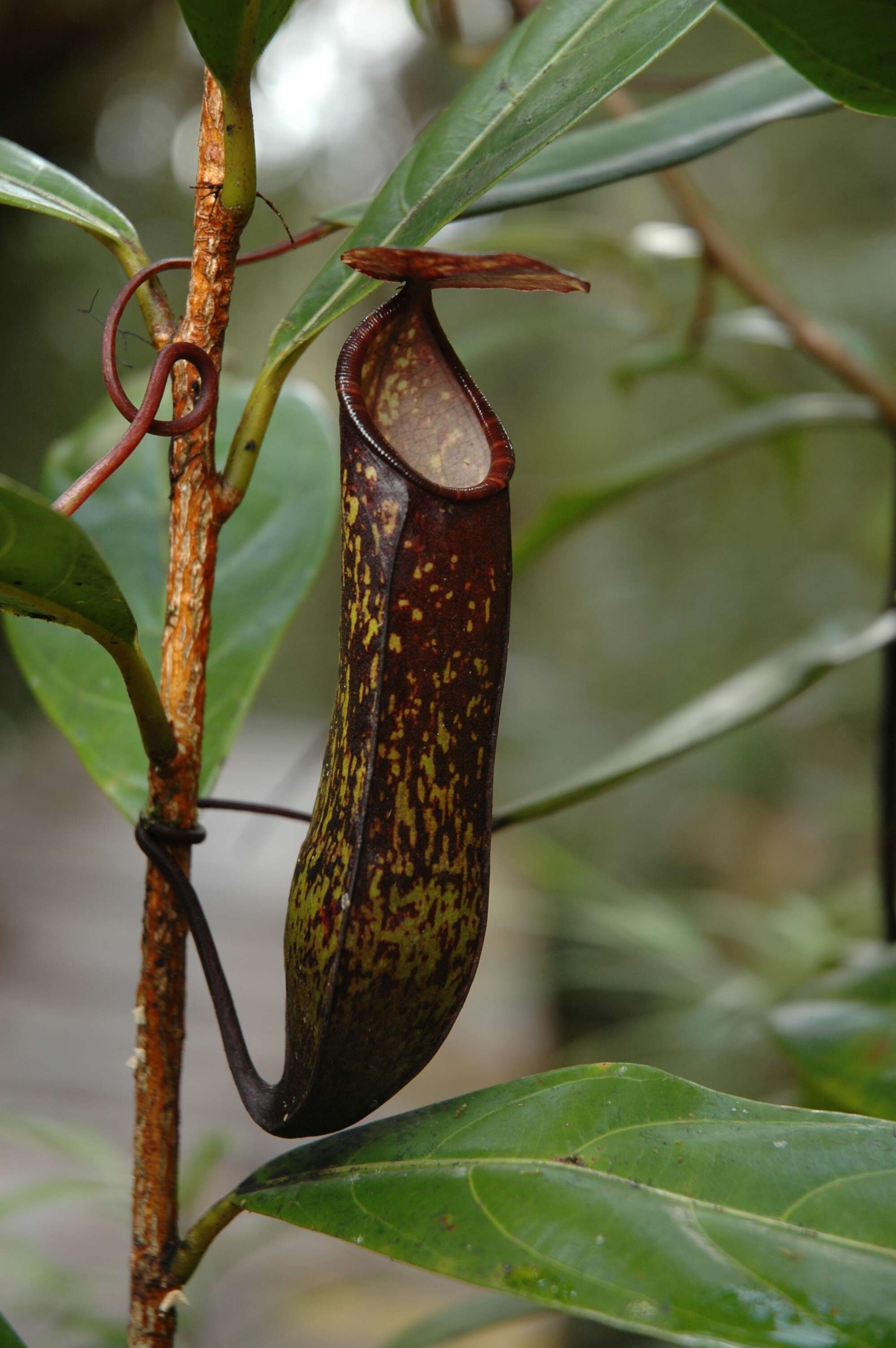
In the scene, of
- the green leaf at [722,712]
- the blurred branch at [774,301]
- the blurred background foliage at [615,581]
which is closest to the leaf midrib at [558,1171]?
the green leaf at [722,712]

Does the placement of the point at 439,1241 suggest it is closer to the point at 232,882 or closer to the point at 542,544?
the point at 542,544

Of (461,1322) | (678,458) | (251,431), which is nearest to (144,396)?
(251,431)

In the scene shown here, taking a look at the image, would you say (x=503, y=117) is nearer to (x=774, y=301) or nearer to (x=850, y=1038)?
(x=774, y=301)

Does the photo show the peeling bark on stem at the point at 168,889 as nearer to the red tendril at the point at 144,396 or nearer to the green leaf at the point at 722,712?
the red tendril at the point at 144,396

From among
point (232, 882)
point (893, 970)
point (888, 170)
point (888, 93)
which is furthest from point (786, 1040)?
point (232, 882)

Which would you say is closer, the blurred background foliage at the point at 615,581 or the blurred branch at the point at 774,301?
the blurred branch at the point at 774,301

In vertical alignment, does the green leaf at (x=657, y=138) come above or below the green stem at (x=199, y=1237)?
above
